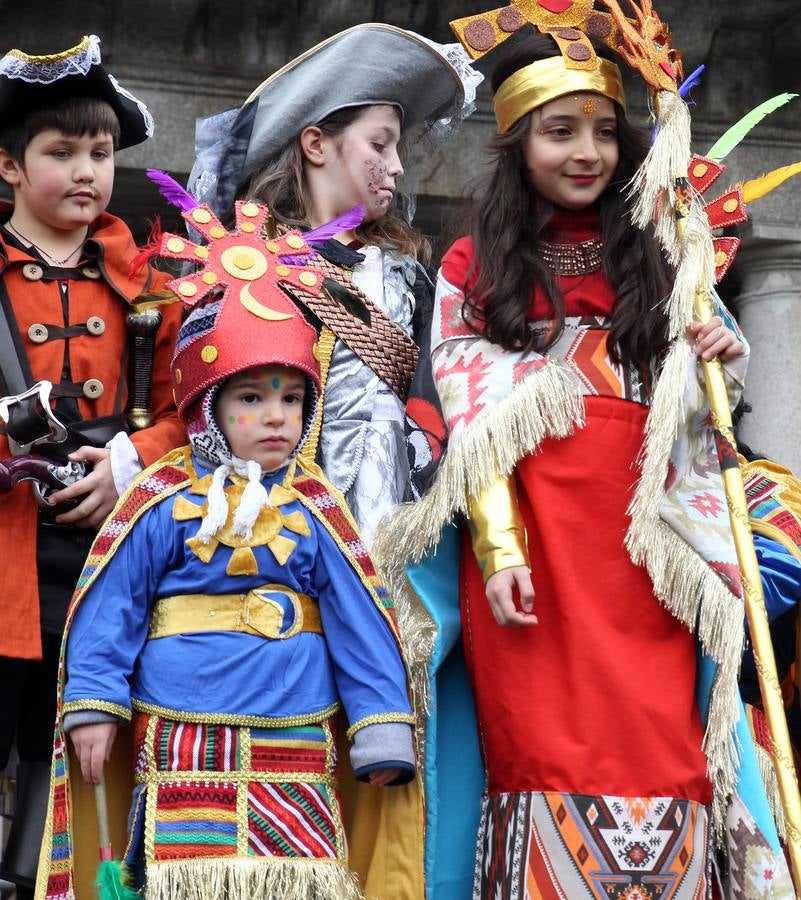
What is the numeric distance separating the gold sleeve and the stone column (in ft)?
12.4

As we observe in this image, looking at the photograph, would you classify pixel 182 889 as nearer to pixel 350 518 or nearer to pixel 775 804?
pixel 350 518

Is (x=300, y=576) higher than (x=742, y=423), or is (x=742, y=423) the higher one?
(x=742, y=423)

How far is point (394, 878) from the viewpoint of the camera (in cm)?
362

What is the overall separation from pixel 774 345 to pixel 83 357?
4155 millimetres

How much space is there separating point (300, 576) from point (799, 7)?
15.0 feet

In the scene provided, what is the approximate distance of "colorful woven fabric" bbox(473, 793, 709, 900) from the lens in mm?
3455

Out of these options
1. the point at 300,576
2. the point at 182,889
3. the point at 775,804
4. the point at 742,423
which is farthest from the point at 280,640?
the point at 742,423

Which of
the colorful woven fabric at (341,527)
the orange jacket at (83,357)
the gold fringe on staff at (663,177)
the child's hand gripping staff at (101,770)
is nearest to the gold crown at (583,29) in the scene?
the gold fringe on staff at (663,177)

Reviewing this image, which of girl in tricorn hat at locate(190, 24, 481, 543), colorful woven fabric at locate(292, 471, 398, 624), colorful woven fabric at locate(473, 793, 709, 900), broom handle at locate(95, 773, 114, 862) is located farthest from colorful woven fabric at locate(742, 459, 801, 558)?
broom handle at locate(95, 773, 114, 862)

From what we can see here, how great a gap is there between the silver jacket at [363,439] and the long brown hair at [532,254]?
0.39 metres

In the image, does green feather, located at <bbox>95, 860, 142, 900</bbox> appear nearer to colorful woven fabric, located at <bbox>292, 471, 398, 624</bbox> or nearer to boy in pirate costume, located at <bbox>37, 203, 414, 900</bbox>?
boy in pirate costume, located at <bbox>37, 203, 414, 900</bbox>

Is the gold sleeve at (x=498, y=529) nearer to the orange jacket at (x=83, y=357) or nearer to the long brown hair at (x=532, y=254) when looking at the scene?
the long brown hair at (x=532, y=254)

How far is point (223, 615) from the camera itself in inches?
140

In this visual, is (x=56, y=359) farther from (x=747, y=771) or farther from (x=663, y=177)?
(x=747, y=771)
